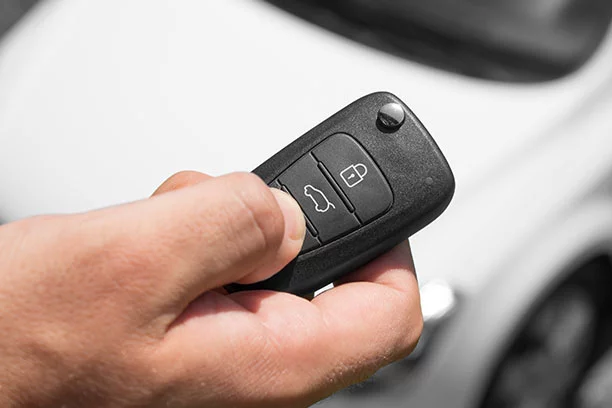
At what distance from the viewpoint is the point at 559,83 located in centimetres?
215

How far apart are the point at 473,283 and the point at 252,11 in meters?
0.95

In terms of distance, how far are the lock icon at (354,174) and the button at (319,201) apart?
27 mm

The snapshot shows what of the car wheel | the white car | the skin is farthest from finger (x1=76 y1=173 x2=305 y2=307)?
the car wheel

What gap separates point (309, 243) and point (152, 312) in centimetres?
35

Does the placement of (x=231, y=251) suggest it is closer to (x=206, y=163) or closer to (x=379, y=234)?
(x=379, y=234)

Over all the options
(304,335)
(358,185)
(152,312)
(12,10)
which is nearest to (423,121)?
(358,185)

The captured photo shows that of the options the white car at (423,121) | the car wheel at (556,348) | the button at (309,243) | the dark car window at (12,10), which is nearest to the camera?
the button at (309,243)

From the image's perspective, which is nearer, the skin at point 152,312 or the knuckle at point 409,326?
the skin at point 152,312

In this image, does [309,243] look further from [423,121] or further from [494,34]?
[494,34]

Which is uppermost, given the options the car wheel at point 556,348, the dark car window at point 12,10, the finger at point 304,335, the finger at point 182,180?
the dark car window at point 12,10

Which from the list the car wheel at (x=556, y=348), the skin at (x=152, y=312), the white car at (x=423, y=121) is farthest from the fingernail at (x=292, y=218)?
the car wheel at (x=556, y=348)

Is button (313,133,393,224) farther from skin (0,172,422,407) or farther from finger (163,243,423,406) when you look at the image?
skin (0,172,422,407)

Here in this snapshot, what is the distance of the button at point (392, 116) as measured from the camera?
120 centimetres

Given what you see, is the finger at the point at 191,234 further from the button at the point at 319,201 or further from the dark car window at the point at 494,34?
the dark car window at the point at 494,34
